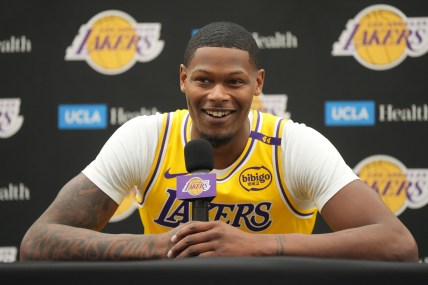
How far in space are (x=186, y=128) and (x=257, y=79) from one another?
275 mm

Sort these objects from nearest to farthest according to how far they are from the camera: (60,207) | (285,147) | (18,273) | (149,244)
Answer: (18,273), (149,244), (60,207), (285,147)

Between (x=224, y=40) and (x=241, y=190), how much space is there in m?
0.46

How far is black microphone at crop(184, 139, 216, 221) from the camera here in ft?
4.83

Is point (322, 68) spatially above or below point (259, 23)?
below

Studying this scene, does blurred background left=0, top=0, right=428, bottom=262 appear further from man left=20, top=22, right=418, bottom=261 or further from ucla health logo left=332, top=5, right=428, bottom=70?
man left=20, top=22, right=418, bottom=261

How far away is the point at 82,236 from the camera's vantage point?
1717 millimetres

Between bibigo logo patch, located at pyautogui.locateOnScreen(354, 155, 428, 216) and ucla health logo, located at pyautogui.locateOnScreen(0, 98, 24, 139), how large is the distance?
5.26 ft

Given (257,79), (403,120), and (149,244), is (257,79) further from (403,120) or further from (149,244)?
(403,120)

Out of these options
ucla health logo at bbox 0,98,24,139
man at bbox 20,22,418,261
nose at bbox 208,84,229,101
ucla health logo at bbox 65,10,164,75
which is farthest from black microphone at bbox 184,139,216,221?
ucla health logo at bbox 0,98,24,139

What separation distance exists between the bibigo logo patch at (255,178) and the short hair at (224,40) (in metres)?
0.32

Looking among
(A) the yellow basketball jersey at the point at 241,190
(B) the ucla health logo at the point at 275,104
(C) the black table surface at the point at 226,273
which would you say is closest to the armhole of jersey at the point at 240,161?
(A) the yellow basketball jersey at the point at 241,190

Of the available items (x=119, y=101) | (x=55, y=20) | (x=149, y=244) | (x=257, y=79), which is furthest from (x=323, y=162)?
(x=55, y=20)

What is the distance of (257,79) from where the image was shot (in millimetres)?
2141

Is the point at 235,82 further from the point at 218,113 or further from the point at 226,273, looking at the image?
the point at 226,273
